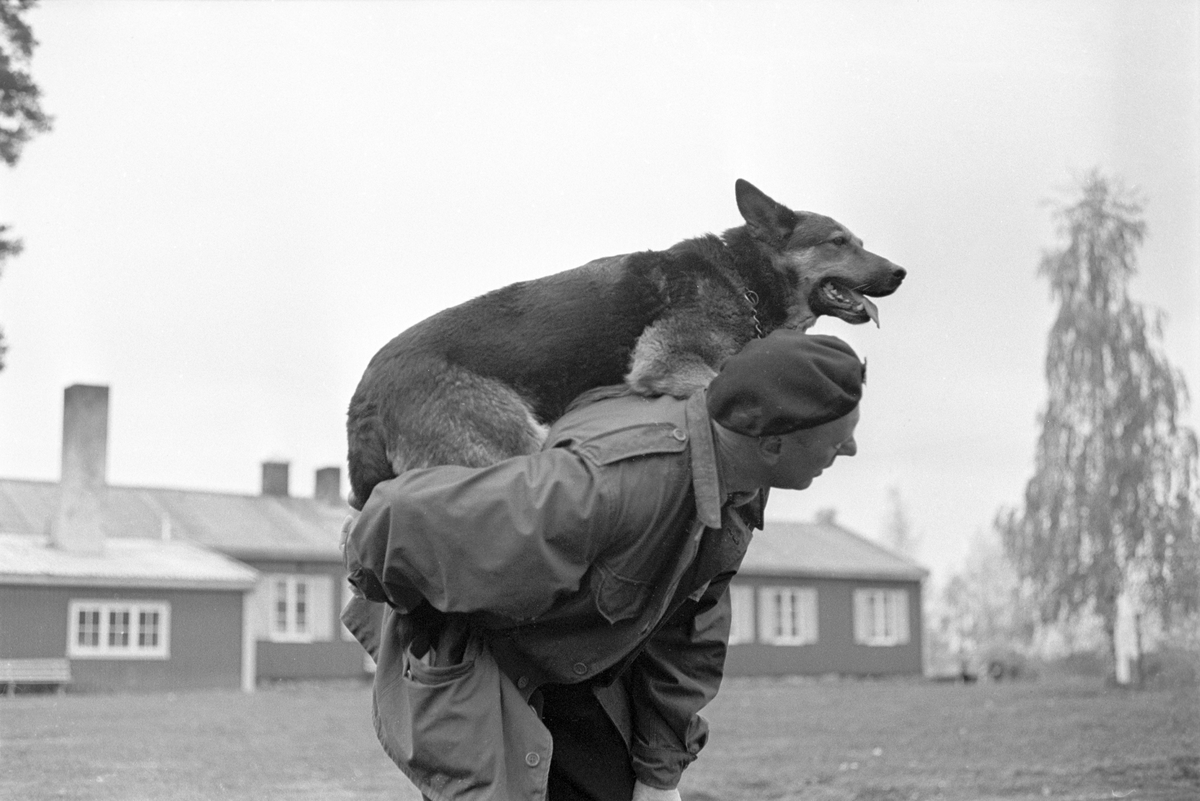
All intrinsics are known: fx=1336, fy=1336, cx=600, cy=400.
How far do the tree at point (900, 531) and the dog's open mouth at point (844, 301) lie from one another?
6183 centimetres

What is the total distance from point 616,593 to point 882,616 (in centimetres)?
3386

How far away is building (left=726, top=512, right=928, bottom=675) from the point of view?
32.3 m

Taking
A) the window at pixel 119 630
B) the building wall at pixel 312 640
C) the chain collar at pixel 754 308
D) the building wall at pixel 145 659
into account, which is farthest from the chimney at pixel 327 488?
the chain collar at pixel 754 308

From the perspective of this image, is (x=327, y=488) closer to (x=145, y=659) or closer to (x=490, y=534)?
(x=145, y=659)

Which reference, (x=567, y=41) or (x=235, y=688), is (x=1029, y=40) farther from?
(x=235, y=688)

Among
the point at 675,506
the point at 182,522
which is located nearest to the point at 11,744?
the point at 675,506

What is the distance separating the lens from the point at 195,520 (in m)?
27.4

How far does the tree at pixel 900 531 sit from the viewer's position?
6444cm

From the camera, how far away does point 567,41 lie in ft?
23.8

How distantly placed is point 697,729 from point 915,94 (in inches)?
228

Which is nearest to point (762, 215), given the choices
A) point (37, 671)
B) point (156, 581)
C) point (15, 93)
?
point (15, 93)

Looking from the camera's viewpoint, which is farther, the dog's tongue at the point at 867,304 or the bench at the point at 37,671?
the bench at the point at 37,671

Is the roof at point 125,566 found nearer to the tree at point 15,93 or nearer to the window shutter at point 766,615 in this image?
the window shutter at point 766,615

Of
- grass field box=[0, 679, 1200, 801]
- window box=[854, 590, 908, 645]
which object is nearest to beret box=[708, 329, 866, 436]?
grass field box=[0, 679, 1200, 801]
